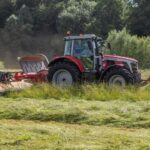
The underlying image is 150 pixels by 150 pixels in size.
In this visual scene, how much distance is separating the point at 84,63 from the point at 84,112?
20.5 feet

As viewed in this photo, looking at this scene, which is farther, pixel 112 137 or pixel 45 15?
pixel 45 15

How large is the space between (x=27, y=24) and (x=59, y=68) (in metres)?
43.1

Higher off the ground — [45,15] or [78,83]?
[45,15]

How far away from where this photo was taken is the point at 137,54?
3781cm

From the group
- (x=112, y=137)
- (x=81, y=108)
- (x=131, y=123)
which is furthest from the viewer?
(x=81, y=108)

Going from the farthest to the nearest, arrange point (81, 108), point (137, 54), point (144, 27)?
point (144, 27) < point (137, 54) < point (81, 108)

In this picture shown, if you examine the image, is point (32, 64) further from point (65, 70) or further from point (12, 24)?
→ point (12, 24)

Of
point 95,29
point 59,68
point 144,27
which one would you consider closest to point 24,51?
point 95,29

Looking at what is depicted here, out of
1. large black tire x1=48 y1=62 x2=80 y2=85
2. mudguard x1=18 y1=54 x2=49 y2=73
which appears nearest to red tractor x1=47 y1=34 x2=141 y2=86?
large black tire x1=48 y1=62 x2=80 y2=85

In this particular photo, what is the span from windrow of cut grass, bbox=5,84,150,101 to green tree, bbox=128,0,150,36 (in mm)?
37424

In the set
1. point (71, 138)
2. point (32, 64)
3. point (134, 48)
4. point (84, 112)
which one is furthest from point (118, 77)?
point (134, 48)

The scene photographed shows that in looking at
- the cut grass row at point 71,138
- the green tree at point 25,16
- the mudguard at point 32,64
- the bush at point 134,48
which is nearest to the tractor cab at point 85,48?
the mudguard at point 32,64

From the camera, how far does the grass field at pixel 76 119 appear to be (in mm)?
7832

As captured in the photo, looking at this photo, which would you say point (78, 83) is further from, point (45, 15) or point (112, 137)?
point (45, 15)
